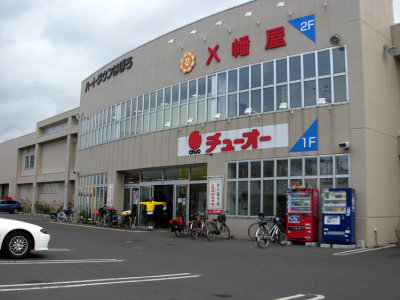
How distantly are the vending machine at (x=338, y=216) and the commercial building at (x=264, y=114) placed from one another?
2.14 feet

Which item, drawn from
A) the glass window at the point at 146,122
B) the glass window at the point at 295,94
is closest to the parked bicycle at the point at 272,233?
the glass window at the point at 295,94

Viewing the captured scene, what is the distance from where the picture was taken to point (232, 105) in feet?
63.9

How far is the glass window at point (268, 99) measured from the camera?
18.0 m

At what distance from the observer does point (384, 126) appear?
16.5 m

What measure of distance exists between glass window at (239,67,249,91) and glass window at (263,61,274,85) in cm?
95

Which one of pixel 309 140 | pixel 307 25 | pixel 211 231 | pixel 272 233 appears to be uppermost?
pixel 307 25

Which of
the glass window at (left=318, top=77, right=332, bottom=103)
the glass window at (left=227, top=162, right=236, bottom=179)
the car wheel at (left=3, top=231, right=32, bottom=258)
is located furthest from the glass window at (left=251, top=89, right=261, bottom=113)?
the car wheel at (left=3, top=231, right=32, bottom=258)

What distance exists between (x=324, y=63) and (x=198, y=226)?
28.0 ft

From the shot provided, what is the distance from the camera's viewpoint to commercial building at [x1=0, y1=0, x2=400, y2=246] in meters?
15.7

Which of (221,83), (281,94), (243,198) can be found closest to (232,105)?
(221,83)

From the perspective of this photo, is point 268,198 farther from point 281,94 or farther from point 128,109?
point 128,109

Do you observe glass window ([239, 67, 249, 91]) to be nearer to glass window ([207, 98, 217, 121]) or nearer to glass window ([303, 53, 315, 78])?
glass window ([207, 98, 217, 121])

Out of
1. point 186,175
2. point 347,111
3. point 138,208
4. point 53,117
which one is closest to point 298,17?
point 347,111

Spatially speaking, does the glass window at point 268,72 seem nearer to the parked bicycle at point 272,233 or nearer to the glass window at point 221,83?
the glass window at point 221,83
